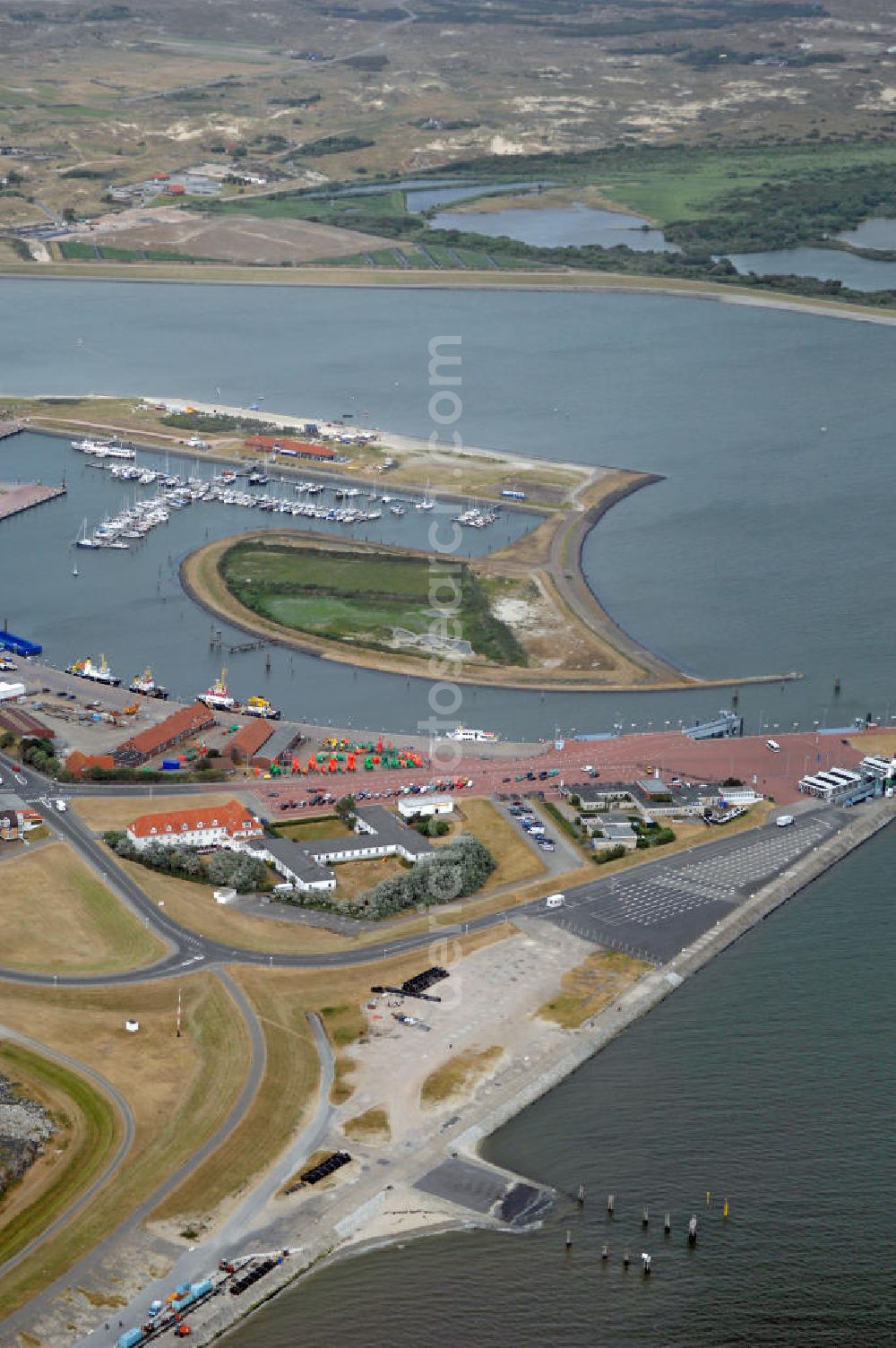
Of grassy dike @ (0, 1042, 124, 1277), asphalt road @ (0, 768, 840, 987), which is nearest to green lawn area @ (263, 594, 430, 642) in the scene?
asphalt road @ (0, 768, 840, 987)

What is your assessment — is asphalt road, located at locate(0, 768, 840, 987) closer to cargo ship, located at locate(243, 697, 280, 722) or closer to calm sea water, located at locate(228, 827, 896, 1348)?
calm sea water, located at locate(228, 827, 896, 1348)

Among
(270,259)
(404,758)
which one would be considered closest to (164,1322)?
(404,758)

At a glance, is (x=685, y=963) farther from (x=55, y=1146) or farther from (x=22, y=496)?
(x=22, y=496)

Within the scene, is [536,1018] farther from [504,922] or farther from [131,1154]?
[131,1154]

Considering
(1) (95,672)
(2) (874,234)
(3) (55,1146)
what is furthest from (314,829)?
(2) (874,234)

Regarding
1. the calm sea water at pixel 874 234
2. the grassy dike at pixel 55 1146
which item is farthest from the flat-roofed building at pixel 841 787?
the calm sea water at pixel 874 234
